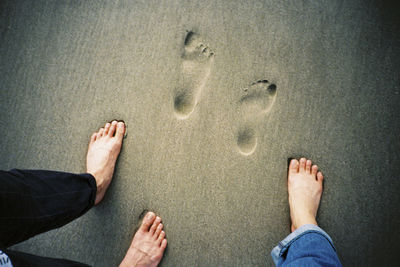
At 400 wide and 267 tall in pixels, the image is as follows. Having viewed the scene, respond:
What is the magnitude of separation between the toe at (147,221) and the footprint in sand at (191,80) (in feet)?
1.17

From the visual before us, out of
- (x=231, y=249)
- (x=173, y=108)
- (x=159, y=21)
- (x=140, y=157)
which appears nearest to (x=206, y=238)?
(x=231, y=249)

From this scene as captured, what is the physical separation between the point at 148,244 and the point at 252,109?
23.0 inches

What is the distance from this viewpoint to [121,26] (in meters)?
0.98

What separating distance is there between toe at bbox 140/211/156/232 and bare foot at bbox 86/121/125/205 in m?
0.17

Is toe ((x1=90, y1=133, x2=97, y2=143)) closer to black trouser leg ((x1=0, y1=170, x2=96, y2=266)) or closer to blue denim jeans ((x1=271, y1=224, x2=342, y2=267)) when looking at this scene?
black trouser leg ((x1=0, y1=170, x2=96, y2=266))

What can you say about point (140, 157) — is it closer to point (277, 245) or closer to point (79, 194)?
point (79, 194)

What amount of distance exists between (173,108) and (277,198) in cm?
48

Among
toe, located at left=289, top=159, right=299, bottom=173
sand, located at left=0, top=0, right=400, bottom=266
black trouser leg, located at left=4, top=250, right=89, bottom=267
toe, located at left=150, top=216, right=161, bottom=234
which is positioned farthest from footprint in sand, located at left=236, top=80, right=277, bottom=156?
black trouser leg, located at left=4, top=250, right=89, bottom=267

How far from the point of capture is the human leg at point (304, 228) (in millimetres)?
725

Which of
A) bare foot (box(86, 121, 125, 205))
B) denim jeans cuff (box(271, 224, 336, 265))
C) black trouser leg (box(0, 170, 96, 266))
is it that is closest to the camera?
black trouser leg (box(0, 170, 96, 266))

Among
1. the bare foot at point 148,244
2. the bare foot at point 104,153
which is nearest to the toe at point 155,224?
the bare foot at point 148,244

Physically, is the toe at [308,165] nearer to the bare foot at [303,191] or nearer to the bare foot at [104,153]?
the bare foot at [303,191]

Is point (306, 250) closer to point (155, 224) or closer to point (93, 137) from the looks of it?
point (155, 224)

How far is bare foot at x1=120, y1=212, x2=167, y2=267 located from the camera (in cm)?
88
